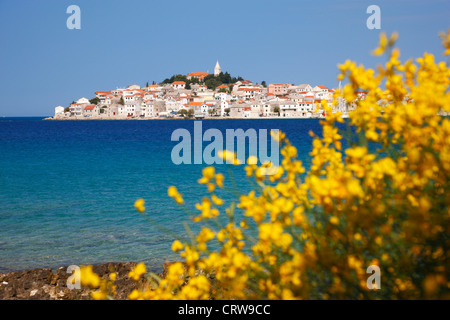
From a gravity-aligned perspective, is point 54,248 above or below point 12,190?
below

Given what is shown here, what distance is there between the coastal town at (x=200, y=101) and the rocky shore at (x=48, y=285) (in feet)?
319

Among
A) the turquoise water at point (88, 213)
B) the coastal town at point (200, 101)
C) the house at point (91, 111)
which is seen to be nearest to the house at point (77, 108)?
the coastal town at point (200, 101)

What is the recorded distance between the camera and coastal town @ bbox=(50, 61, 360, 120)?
11569cm

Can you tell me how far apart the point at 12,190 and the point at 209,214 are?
14125mm

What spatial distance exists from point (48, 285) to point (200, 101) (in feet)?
393

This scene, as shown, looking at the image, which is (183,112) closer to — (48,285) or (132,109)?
(132,109)

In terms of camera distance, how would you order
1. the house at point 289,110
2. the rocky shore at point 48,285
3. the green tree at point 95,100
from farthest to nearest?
the green tree at point 95,100 < the house at point 289,110 < the rocky shore at point 48,285

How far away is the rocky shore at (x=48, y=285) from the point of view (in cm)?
527

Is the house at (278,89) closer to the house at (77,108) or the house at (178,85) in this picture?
the house at (178,85)

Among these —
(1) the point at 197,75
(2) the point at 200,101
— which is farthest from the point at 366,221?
(1) the point at 197,75
